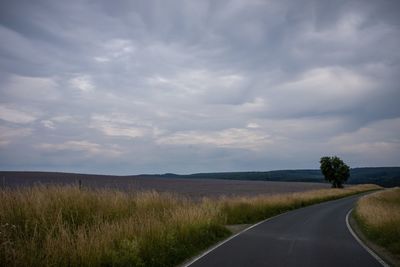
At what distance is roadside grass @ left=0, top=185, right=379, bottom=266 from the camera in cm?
853

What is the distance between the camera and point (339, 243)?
1536 centimetres

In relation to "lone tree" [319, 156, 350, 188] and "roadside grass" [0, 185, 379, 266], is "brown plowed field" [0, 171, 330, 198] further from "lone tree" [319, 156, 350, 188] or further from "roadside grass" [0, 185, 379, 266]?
"lone tree" [319, 156, 350, 188]

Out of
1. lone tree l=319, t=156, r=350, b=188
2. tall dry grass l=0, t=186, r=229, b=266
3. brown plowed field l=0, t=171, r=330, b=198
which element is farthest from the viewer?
lone tree l=319, t=156, r=350, b=188

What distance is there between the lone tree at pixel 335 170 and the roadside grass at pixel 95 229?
330ft

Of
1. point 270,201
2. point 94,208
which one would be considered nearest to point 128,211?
point 94,208

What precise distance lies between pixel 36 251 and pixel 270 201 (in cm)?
2653

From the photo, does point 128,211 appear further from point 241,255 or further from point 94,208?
point 241,255

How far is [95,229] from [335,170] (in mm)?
109317

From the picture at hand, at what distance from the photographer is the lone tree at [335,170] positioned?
11250 cm

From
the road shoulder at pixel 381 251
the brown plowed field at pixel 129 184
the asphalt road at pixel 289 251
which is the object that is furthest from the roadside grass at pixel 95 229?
the road shoulder at pixel 381 251

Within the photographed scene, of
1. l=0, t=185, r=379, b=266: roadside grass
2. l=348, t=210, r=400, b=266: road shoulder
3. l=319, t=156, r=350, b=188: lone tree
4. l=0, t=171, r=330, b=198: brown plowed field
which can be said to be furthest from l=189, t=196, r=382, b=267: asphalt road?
l=319, t=156, r=350, b=188: lone tree

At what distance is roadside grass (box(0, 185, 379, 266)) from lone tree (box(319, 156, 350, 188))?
330 feet

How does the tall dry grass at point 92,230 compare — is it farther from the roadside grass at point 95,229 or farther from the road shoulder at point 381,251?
the road shoulder at point 381,251

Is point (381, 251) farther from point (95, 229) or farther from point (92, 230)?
point (92, 230)
